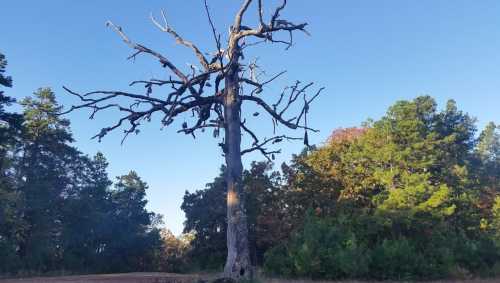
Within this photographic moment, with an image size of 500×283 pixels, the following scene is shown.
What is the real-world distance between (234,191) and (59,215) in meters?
38.5

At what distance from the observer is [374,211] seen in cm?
3114

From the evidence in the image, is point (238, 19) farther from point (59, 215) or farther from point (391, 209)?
point (59, 215)

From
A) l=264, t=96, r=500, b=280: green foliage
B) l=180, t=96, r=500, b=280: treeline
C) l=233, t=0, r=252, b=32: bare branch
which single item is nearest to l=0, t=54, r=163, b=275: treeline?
l=180, t=96, r=500, b=280: treeline

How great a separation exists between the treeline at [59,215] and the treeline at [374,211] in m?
6.87

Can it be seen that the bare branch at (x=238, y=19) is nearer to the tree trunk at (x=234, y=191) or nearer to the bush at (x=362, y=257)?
the tree trunk at (x=234, y=191)

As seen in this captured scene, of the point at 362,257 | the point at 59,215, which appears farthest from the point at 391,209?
the point at 59,215

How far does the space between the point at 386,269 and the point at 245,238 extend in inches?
724

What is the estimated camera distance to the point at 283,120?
8.49m

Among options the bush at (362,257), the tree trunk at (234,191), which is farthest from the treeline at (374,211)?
the tree trunk at (234,191)

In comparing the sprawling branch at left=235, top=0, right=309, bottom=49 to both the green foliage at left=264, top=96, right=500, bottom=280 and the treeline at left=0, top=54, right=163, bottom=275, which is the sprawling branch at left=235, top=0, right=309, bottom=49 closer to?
the green foliage at left=264, top=96, right=500, bottom=280

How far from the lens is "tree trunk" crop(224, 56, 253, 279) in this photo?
24.9 ft

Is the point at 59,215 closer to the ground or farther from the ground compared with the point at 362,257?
farther from the ground

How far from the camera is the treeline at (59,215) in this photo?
123ft

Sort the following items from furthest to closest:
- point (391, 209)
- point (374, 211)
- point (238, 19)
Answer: point (374, 211) → point (391, 209) → point (238, 19)
